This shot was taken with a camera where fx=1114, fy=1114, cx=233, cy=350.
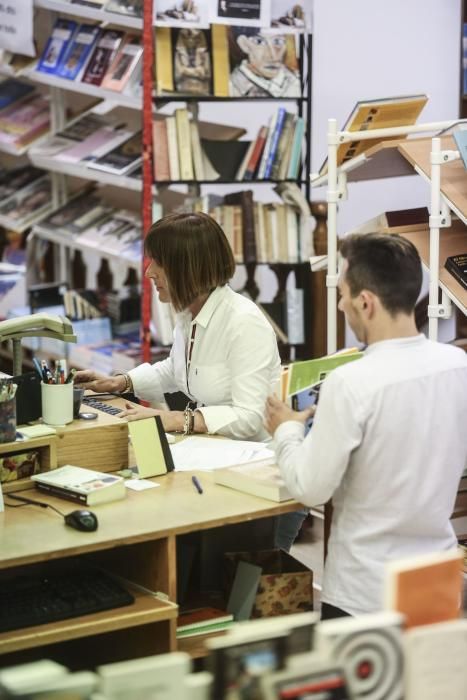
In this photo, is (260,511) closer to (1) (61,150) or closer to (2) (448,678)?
(2) (448,678)

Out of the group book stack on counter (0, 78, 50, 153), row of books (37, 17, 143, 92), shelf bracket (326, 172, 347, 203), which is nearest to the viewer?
shelf bracket (326, 172, 347, 203)

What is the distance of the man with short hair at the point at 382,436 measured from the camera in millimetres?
2240

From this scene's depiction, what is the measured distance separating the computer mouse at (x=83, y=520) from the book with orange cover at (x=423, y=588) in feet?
2.81

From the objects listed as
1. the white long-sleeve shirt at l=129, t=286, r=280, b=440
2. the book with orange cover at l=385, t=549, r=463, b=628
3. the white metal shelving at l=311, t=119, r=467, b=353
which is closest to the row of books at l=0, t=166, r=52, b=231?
the white metal shelving at l=311, t=119, r=467, b=353

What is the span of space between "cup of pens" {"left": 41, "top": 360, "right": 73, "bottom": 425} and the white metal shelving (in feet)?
4.28

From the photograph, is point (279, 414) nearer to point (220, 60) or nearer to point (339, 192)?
point (339, 192)

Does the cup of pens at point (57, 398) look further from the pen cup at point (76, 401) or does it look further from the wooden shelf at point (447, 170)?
the wooden shelf at point (447, 170)

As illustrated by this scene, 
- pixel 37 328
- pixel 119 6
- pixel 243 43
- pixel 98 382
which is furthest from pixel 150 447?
pixel 119 6

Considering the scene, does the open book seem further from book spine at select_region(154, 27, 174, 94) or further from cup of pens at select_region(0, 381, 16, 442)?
cup of pens at select_region(0, 381, 16, 442)

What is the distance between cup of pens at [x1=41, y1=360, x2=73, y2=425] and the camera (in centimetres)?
268

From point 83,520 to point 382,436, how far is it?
24.8 inches

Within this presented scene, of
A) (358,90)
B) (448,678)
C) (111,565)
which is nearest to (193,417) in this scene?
(111,565)

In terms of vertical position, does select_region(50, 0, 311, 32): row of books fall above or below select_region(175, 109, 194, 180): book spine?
above

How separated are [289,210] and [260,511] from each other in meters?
2.72
